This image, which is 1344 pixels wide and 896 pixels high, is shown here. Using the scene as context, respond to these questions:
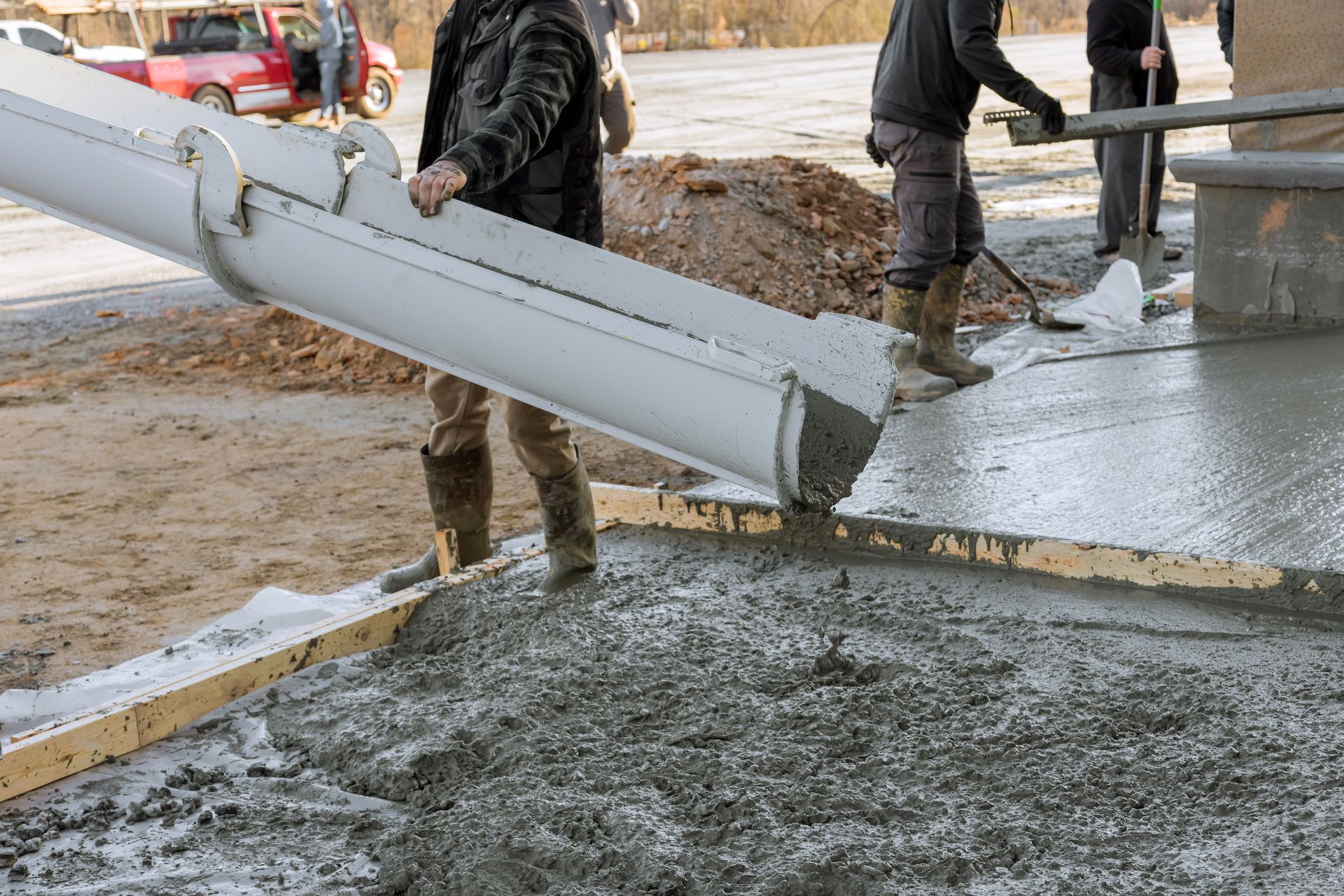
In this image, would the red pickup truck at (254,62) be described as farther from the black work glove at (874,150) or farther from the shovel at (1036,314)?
the black work glove at (874,150)

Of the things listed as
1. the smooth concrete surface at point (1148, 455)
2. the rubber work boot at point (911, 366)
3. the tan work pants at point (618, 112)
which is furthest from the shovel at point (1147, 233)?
the tan work pants at point (618, 112)

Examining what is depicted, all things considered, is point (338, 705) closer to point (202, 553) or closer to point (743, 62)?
point (202, 553)

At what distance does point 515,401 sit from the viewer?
128 inches

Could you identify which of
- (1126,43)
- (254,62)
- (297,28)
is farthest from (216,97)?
(1126,43)

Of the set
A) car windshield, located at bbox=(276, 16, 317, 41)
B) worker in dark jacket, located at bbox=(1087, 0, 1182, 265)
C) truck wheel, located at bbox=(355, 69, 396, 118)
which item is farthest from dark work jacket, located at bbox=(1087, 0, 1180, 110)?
car windshield, located at bbox=(276, 16, 317, 41)

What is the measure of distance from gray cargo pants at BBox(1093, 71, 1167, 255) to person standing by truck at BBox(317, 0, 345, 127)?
38.0ft

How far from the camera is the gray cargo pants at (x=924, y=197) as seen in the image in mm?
5137

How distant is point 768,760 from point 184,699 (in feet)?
4.40

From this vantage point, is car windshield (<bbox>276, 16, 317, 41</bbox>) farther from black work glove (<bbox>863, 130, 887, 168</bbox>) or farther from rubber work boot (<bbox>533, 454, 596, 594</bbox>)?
rubber work boot (<bbox>533, 454, 596, 594</bbox>)

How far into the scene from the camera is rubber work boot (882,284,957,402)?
525 cm

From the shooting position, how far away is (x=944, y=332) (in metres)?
5.54

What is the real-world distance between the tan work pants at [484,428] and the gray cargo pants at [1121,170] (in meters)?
5.50

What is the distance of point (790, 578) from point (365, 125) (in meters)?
1.60

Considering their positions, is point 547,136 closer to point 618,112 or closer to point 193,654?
point 193,654
